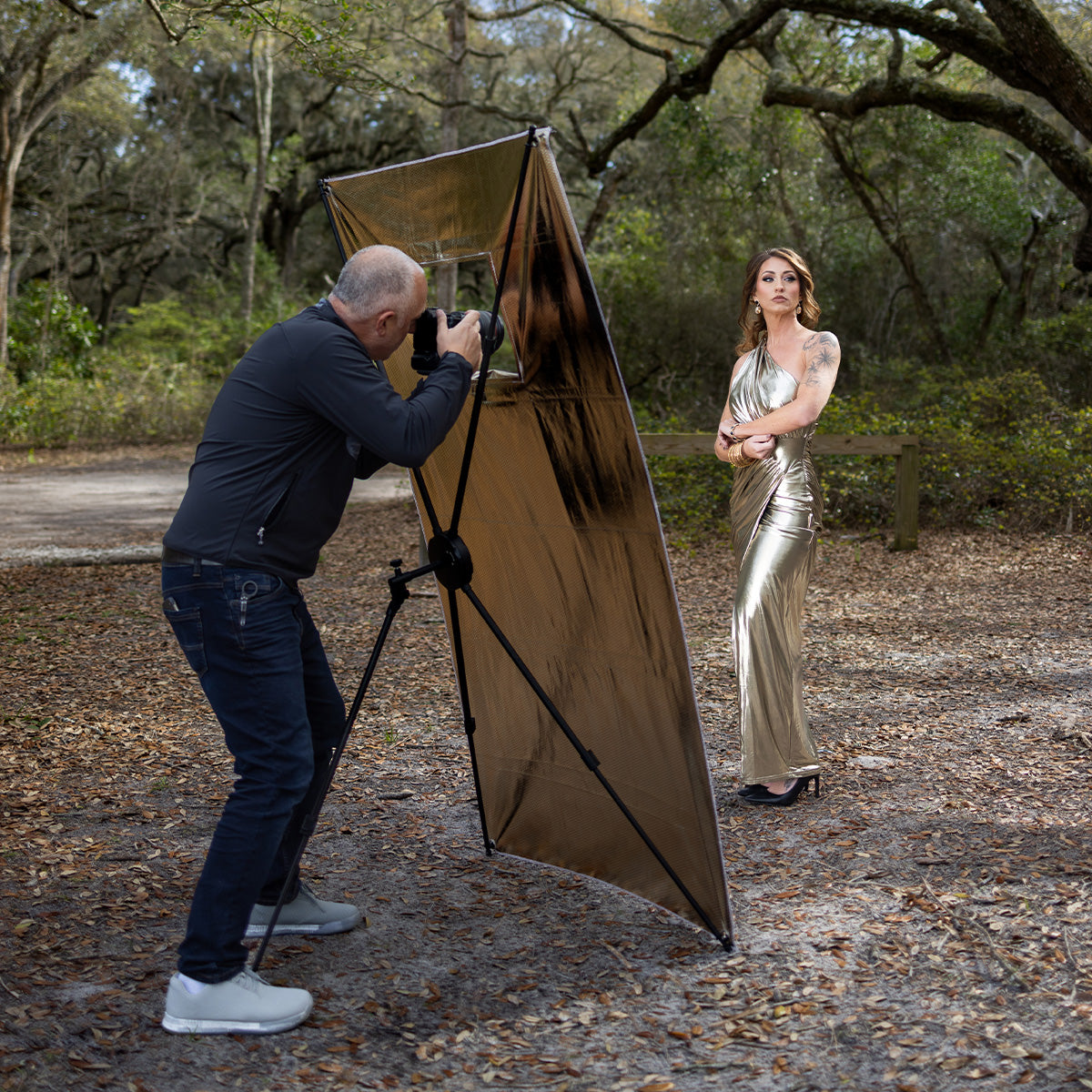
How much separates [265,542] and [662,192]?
20.8 meters

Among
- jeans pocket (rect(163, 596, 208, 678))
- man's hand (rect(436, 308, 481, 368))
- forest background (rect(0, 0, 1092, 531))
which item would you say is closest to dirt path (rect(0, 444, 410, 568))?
forest background (rect(0, 0, 1092, 531))

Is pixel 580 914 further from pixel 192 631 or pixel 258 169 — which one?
pixel 258 169

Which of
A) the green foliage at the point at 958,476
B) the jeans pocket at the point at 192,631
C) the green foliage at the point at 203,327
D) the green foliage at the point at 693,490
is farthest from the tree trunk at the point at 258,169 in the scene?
the jeans pocket at the point at 192,631

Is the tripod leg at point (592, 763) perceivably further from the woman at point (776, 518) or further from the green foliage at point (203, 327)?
the green foliage at point (203, 327)

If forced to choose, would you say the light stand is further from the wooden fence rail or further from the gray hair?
the wooden fence rail

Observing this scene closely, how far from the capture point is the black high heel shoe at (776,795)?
14.5 ft

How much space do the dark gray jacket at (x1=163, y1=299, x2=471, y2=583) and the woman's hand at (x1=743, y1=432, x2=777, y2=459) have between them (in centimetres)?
186

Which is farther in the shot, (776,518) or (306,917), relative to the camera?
(776,518)

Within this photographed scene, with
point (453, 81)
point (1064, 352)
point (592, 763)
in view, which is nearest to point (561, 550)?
point (592, 763)

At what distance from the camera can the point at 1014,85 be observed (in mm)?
10445

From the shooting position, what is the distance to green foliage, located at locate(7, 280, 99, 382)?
23.6 metres

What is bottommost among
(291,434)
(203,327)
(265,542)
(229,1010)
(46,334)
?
(229,1010)

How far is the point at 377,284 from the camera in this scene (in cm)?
275

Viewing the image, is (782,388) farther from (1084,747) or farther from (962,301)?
(962,301)
